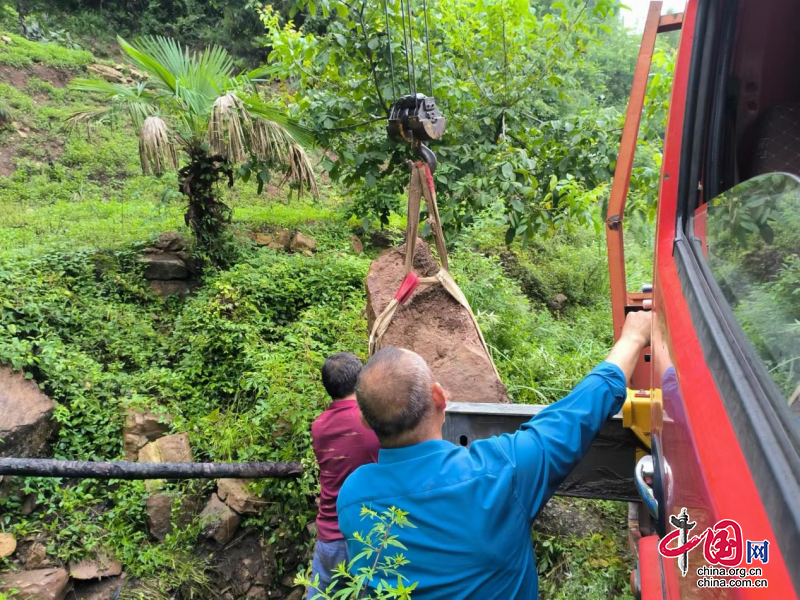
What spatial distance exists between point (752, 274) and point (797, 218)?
0.13 meters

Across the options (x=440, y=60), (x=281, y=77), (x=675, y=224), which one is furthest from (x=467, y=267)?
(x=675, y=224)

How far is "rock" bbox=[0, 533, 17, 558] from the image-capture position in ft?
11.6

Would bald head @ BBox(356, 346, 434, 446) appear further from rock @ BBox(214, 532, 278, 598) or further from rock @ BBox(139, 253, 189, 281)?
rock @ BBox(139, 253, 189, 281)

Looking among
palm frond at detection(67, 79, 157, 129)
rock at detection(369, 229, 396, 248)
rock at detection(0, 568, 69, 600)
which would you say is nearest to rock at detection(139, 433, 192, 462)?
rock at detection(0, 568, 69, 600)

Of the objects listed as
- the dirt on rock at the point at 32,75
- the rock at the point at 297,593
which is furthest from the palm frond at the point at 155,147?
the dirt on rock at the point at 32,75

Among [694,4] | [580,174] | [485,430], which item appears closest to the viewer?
[694,4]

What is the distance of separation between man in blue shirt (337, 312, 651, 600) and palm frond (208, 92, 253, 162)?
4320mm

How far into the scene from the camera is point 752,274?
3.80 ft

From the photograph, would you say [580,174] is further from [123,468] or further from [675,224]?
[123,468]

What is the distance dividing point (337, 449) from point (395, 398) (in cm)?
107

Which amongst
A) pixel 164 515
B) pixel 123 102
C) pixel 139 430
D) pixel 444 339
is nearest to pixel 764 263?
pixel 444 339

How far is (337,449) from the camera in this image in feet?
7.83

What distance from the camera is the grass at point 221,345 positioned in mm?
3719

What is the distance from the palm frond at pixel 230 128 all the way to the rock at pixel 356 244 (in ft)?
7.88
